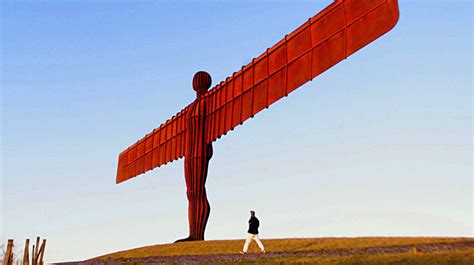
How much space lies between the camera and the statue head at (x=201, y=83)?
76.8 feet

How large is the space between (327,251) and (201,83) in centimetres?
1029

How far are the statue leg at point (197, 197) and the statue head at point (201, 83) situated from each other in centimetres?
300

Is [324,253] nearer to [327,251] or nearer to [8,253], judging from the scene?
[327,251]

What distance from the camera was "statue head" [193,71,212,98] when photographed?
2342 cm

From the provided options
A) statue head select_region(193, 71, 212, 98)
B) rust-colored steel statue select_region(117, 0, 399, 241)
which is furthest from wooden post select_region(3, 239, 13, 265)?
statue head select_region(193, 71, 212, 98)

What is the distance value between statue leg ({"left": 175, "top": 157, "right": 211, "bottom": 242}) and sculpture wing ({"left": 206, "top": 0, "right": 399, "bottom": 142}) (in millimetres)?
1240

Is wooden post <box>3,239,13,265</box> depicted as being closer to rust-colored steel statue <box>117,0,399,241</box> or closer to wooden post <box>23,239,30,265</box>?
wooden post <box>23,239,30,265</box>

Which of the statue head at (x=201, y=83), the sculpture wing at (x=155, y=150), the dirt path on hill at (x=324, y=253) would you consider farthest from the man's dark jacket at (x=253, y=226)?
the statue head at (x=201, y=83)

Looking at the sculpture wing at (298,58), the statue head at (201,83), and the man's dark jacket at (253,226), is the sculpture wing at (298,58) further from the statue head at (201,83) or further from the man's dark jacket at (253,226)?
the man's dark jacket at (253,226)

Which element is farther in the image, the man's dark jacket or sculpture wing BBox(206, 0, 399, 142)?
the man's dark jacket

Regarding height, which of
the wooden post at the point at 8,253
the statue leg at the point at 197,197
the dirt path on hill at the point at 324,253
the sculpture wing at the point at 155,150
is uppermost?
the sculpture wing at the point at 155,150

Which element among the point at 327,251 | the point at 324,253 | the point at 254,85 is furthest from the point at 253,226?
the point at 254,85

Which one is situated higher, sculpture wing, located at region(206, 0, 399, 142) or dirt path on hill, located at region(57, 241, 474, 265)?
sculpture wing, located at region(206, 0, 399, 142)

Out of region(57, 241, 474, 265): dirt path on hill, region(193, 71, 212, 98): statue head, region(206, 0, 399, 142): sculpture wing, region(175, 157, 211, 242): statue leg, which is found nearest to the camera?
region(57, 241, 474, 265): dirt path on hill
